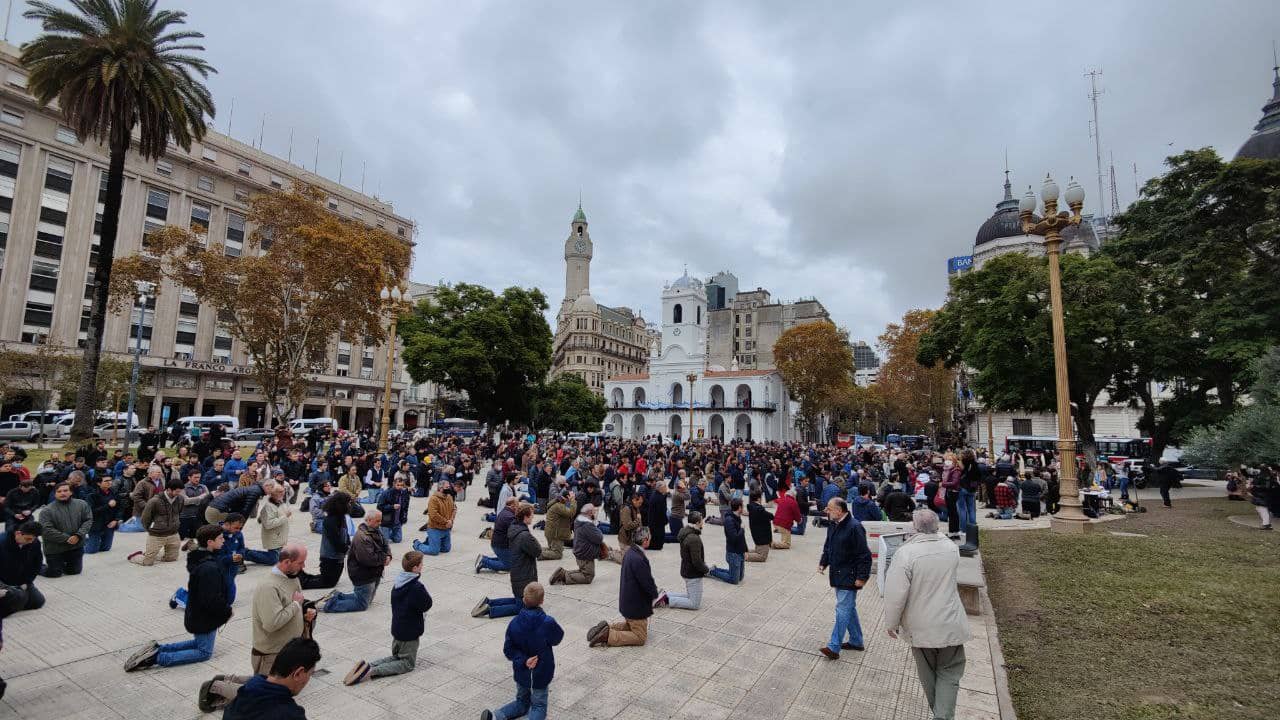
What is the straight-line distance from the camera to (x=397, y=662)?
17.7ft

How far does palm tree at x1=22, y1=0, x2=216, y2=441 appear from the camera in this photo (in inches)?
744

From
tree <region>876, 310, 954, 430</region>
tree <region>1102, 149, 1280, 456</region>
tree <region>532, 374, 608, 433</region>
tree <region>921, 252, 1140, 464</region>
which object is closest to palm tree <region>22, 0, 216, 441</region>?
tree <region>532, 374, 608, 433</region>

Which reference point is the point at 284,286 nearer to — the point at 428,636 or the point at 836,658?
the point at 428,636

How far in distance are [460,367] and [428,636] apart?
103 feet

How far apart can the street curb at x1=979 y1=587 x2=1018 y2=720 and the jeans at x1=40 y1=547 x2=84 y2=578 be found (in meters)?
11.7

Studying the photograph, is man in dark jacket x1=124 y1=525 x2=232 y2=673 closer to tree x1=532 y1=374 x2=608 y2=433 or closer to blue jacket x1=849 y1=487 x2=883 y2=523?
blue jacket x1=849 y1=487 x2=883 y2=523

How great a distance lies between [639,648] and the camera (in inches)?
249

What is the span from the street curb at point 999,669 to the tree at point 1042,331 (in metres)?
20.5

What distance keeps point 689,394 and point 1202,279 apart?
1870 inches

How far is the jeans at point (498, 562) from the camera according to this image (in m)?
9.13

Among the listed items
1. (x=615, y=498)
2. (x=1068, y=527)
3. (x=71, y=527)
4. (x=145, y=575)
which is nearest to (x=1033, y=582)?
(x=1068, y=527)

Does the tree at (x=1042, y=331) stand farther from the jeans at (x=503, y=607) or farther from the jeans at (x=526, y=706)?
the jeans at (x=526, y=706)

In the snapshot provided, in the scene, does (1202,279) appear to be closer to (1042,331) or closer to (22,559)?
(1042,331)

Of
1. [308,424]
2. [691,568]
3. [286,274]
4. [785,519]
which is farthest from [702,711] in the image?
[308,424]
